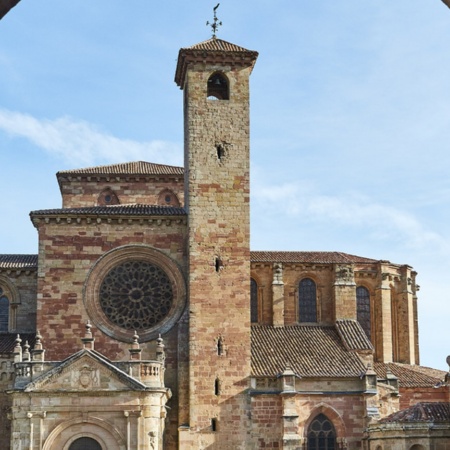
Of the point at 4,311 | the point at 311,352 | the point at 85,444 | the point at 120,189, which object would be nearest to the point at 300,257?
the point at 311,352

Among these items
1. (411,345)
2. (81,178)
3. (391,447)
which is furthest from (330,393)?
(81,178)

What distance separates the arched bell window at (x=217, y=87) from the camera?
40.3m

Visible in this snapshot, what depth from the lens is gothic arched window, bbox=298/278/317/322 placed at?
44.7 meters

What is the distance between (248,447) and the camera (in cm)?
3597

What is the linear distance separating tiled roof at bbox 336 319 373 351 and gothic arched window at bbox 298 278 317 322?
1.91 m

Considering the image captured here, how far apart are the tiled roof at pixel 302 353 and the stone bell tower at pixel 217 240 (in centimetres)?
174

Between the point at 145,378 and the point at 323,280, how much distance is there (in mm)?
15116

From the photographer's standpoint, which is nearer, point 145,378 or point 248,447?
point 145,378

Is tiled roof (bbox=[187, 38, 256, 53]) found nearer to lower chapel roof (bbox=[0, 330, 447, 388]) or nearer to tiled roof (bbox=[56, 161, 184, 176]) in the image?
tiled roof (bbox=[56, 161, 184, 176])

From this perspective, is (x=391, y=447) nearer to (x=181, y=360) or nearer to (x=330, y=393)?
(x=330, y=393)

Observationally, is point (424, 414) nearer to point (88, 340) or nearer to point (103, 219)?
point (88, 340)

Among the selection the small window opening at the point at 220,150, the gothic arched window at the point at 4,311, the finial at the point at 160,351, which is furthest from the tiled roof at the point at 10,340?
the small window opening at the point at 220,150

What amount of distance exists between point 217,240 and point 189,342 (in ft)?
15.3

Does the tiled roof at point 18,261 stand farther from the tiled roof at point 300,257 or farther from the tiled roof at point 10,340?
the tiled roof at point 300,257
